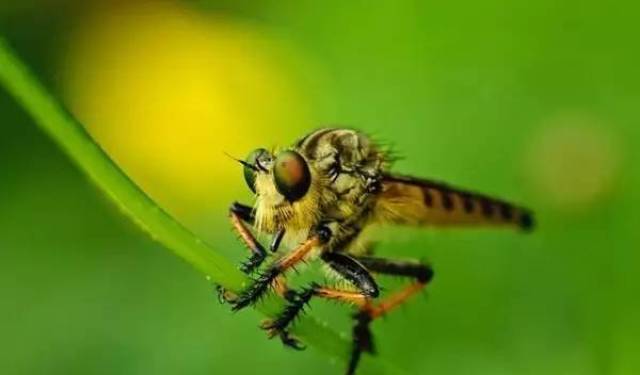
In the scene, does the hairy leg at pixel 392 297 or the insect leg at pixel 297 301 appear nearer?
the insect leg at pixel 297 301

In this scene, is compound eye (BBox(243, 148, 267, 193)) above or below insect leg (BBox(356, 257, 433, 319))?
above

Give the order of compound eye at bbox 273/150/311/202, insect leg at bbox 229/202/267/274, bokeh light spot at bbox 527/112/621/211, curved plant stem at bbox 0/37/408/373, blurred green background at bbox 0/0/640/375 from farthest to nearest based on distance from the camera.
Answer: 1. bokeh light spot at bbox 527/112/621/211
2. blurred green background at bbox 0/0/640/375
3. compound eye at bbox 273/150/311/202
4. insect leg at bbox 229/202/267/274
5. curved plant stem at bbox 0/37/408/373

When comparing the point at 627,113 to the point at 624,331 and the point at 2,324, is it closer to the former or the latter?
the point at 624,331

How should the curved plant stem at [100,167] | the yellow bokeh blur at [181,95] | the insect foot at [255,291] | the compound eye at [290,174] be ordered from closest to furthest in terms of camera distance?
the curved plant stem at [100,167], the insect foot at [255,291], the compound eye at [290,174], the yellow bokeh blur at [181,95]

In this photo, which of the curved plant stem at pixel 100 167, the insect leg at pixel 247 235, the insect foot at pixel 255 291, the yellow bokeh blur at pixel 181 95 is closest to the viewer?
the curved plant stem at pixel 100 167

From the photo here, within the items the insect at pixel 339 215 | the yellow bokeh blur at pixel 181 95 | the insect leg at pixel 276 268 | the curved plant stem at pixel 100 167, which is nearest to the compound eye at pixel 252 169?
the insect at pixel 339 215

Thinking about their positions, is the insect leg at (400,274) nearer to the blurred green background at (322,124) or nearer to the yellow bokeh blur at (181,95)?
the blurred green background at (322,124)

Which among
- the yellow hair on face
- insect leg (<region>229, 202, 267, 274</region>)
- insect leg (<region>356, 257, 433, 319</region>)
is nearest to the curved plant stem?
insect leg (<region>229, 202, 267, 274</region>)

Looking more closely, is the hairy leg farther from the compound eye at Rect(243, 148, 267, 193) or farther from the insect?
the compound eye at Rect(243, 148, 267, 193)

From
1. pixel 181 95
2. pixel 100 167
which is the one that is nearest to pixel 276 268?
pixel 100 167

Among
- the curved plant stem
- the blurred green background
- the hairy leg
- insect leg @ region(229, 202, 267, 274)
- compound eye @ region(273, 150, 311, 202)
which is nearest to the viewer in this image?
the curved plant stem
